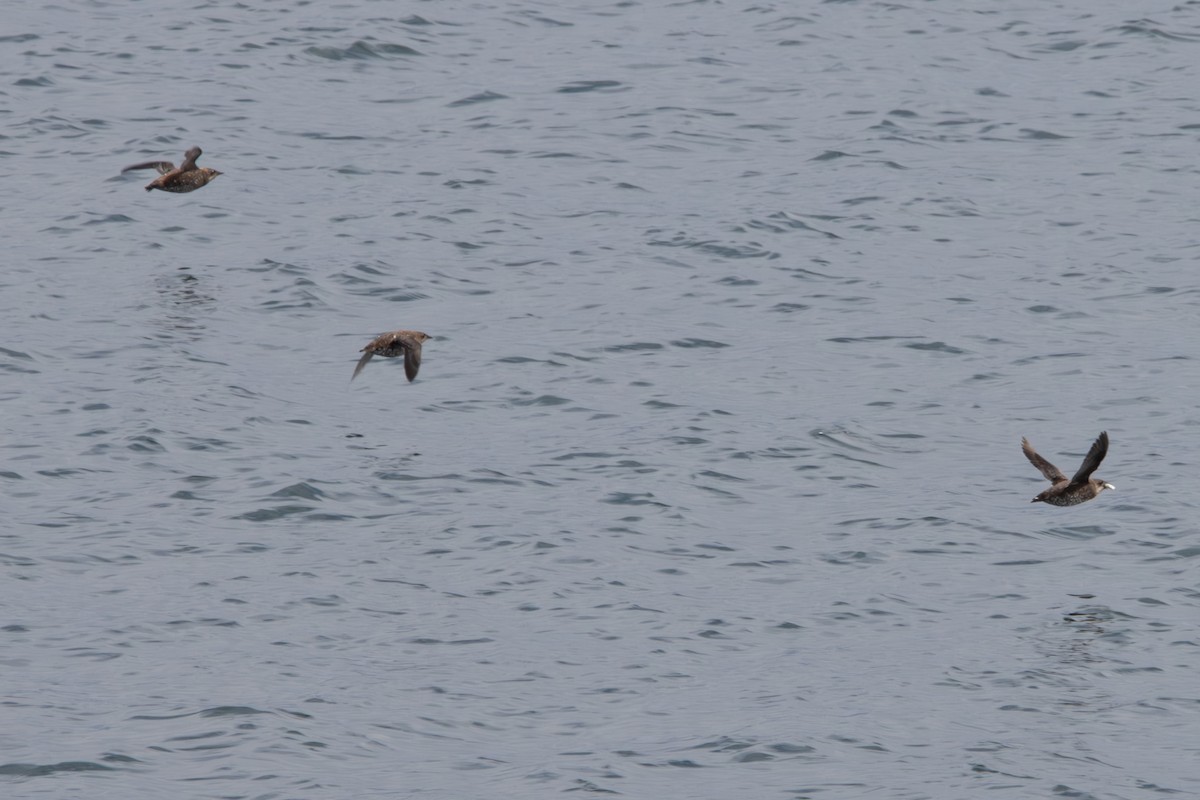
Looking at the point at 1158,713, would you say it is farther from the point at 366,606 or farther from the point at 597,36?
the point at 597,36

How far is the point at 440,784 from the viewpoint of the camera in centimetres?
1450

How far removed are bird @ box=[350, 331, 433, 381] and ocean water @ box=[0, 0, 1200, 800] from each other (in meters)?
0.61

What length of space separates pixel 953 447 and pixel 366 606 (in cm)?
701

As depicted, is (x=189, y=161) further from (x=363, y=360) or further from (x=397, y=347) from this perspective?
(x=397, y=347)

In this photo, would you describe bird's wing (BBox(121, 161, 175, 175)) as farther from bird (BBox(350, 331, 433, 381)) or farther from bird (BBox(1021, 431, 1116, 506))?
bird (BBox(1021, 431, 1116, 506))

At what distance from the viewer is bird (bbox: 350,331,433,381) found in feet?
70.4

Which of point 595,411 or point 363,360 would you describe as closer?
point 363,360

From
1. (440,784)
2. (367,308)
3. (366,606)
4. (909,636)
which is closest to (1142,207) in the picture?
(367,308)

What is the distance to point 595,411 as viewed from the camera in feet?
72.5

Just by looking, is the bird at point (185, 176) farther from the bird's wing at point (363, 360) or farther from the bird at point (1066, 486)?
the bird at point (1066, 486)

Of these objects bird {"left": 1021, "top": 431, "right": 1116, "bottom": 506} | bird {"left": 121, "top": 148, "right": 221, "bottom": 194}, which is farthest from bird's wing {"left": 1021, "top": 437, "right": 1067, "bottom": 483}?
bird {"left": 121, "top": 148, "right": 221, "bottom": 194}

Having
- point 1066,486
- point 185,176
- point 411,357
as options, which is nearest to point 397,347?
point 411,357

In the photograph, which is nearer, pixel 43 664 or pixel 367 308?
pixel 43 664

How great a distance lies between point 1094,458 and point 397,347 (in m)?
7.62
